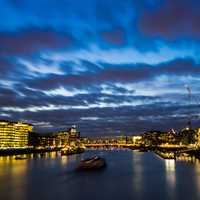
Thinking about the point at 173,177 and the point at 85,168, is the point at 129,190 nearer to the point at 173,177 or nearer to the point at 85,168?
the point at 173,177

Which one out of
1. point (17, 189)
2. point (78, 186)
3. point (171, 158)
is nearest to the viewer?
point (17, 189)

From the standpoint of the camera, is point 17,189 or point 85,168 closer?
point 17,189

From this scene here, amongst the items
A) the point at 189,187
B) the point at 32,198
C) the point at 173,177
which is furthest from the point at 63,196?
the point at 173,177

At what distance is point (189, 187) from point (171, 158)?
63118mm

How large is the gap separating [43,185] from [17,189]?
13.8 ft

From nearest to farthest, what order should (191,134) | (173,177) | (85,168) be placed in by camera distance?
(173,177) → (85,168) → (191,134)

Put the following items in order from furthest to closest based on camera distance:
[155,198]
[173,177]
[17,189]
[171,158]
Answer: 1. [171,158]
2. [173,177]
3. [17,189]
4. [155,198]

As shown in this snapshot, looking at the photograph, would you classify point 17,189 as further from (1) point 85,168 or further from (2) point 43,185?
(1) point 85,168

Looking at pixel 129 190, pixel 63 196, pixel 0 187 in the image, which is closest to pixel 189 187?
pixel 129 190

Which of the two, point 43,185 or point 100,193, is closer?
point 100,193

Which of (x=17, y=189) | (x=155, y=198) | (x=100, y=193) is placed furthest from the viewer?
(x=17, y=189)

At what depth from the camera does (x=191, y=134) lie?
629ft

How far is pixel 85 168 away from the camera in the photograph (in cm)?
7044

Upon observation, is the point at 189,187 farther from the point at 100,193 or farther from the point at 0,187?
the point at 0,187
